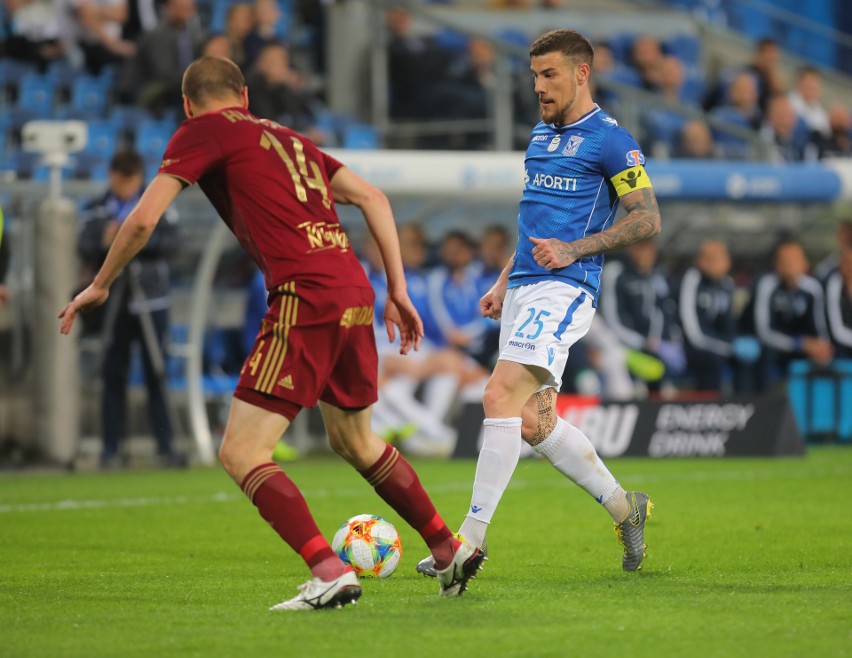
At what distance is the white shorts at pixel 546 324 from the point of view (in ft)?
21.5

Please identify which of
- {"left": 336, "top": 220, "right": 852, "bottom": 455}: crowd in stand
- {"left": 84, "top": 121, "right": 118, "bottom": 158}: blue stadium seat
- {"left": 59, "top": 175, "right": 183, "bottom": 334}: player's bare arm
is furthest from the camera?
{"left": 84, "top": 121, "right": 118, "bottom": 158}: blue stadium seat

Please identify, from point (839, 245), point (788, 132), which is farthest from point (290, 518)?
point (788, 132)

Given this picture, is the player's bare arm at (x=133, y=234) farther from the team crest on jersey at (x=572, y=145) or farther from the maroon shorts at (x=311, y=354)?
the team crest on jersey at (x=572, y=145)

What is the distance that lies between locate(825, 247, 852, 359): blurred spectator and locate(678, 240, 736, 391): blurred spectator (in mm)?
1189

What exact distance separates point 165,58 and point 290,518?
11313mm

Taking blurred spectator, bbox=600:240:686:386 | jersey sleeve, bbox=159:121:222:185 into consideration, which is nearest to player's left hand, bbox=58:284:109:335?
jersey sleeve, bbox=159:121:222:185

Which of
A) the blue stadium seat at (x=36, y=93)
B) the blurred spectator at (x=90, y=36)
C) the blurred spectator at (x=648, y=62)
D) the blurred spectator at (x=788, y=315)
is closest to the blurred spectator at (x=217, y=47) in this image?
the blurred spectator at (x=90, y=36)

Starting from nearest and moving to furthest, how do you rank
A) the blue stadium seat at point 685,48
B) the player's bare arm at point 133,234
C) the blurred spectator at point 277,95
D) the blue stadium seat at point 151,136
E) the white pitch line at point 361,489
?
1. the player's bare arm at point 133,234
2. the white pitch line at point 361,489
3. the blurred spectator at point 277,95
4. the blue stadium seat at point 151,136
5. the blue stadium seat at point 685,48

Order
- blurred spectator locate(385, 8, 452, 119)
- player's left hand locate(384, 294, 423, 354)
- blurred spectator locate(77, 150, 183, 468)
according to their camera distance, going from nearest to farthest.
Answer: player's left hand locate(384, 294, 423, 354) < blurred spectator locate(77, 150, 183, 468) < blurred spectator locate(385, 8, 452, 119)

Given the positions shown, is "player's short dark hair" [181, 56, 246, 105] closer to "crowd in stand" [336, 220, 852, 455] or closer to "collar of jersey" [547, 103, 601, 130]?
"collar of jersey" [547, 103, 601, 130]

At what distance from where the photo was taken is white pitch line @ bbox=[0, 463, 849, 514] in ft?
34.1

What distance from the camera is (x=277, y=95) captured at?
1574 cm

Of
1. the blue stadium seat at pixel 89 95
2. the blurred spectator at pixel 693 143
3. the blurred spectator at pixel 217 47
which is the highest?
the blurred spectator at pixel 217 47

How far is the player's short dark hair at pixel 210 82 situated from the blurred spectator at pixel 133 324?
7248mm
